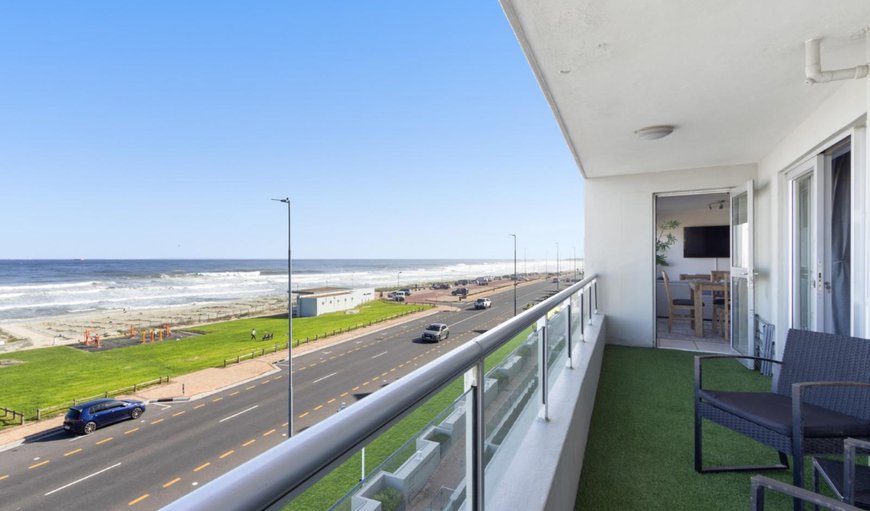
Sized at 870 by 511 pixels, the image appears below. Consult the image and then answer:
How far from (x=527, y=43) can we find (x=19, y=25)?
44851 millimetres

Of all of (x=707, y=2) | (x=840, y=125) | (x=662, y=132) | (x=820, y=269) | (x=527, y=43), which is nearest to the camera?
(x=707, y=2)

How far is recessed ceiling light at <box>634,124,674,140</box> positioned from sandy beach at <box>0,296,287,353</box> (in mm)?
30131

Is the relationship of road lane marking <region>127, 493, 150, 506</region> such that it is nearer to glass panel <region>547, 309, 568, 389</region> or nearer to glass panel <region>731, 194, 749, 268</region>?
glass panel <region>547, 309, 568, 389</region>

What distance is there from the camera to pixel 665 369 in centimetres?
433

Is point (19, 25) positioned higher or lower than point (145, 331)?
higher

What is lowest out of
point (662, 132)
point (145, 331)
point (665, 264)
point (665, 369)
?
point (145, 331)

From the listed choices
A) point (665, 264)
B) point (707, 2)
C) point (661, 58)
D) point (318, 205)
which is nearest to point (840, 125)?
point (661, 58)

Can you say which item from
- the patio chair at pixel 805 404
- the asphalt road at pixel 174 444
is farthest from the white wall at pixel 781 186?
the asphalt road at pixel 174 444

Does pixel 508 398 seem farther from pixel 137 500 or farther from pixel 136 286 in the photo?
pixel 136 286

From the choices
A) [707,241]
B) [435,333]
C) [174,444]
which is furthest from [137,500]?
[707,241]

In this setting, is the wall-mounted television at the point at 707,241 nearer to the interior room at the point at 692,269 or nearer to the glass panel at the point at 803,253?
the interior room at the point at 692,269

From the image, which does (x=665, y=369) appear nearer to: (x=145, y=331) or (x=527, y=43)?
(x=527, y=43)

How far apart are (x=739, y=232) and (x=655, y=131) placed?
2331 millimetres

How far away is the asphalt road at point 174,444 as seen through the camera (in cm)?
794
